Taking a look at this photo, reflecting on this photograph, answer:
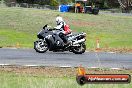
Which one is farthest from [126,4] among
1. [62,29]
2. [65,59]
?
[65,59]

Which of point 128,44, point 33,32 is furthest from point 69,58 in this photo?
point 33,32

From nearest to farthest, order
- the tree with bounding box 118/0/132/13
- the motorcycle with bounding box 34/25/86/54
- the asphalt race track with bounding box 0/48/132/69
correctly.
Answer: the asphalt race track with bounding box 0/48/132/69
the motorcycle with bounding box 34/25/86/54
the tree with bounding box 118/0/132/13

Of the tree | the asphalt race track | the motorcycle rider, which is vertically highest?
the motorcycle rider

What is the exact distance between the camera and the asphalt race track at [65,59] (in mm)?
17859

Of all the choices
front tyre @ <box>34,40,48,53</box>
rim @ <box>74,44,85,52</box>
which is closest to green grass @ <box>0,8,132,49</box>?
front tyre @ <box>34,40,48,53</box>

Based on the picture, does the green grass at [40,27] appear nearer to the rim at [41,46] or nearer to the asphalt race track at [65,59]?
the rim at [41,46]

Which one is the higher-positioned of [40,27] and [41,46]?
[41,46]

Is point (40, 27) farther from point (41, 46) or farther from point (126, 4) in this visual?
point (126, 4)

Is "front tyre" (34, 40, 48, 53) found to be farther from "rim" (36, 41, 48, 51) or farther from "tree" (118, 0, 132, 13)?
"tree" (118, 0, 132, 13)

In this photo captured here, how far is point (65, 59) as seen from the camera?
63.7 feet

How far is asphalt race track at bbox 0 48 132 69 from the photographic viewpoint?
17859 mm

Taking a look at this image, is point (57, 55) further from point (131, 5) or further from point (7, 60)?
point (131, 5)

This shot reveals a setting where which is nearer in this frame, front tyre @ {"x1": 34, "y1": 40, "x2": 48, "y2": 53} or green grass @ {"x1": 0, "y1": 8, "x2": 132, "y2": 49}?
front tyre @ {"x1": 34, "y1": 40, "x2": 48, "y2": 53}

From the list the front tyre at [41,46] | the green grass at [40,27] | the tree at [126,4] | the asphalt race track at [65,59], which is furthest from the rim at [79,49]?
the tree at [126,4]
